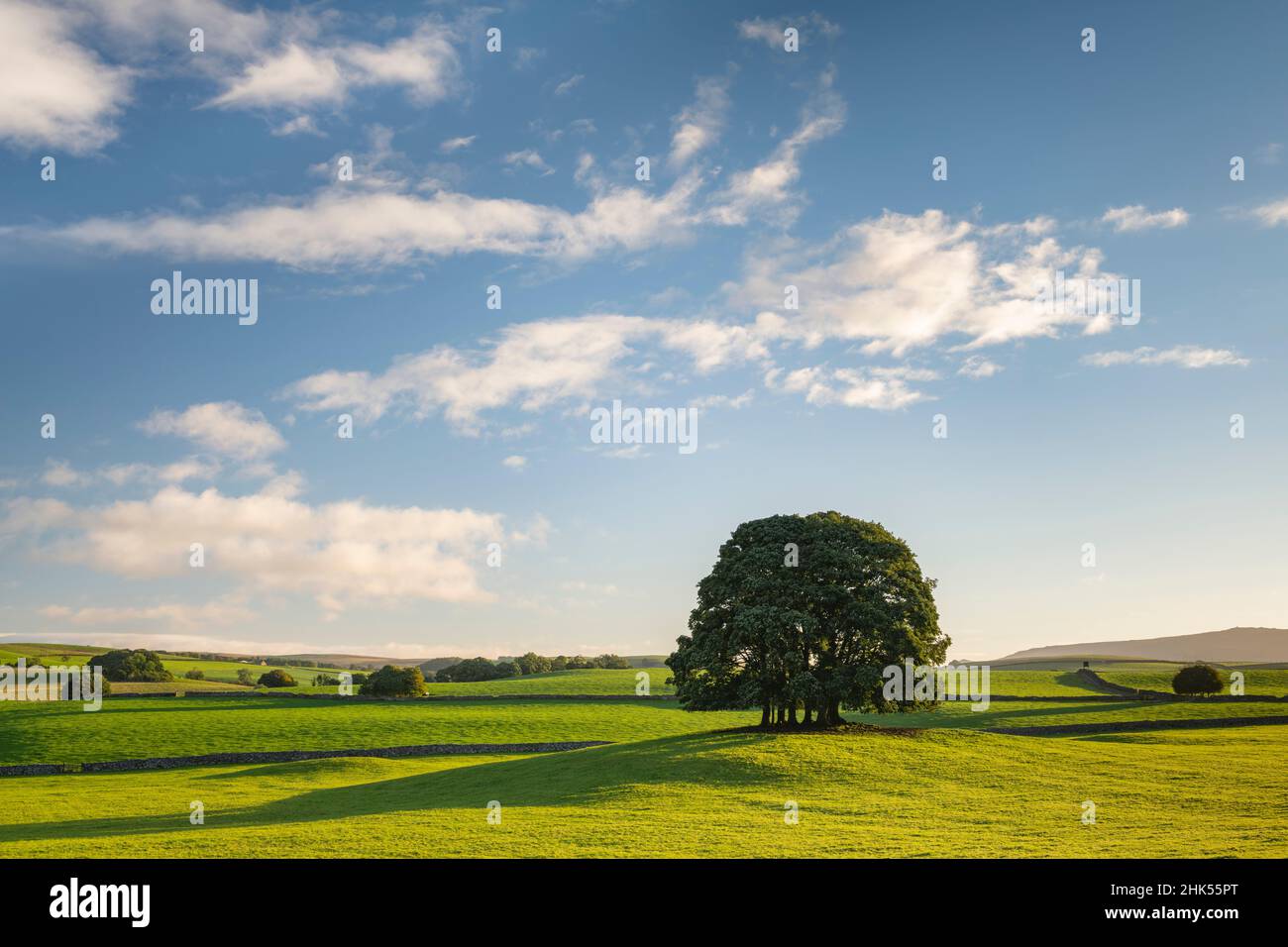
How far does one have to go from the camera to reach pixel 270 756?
212 ft

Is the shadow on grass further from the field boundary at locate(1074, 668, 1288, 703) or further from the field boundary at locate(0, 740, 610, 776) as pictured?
the field boundary at locate(1074, 668, 1288, 703)

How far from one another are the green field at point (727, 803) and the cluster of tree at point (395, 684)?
3965cm

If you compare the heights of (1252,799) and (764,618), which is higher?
(764,618)

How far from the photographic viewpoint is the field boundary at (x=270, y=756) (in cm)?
6078

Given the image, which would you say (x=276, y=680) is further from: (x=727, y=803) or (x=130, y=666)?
(x=727, y=803)

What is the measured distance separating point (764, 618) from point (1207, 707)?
53.5 metres

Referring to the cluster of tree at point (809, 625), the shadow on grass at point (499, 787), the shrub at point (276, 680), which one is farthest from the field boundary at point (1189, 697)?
the shrub at point (276, 680)

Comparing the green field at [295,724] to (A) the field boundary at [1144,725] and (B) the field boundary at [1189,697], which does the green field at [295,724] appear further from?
(B) the field boundary at [1189,697]
